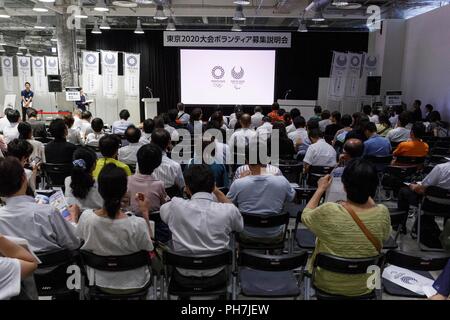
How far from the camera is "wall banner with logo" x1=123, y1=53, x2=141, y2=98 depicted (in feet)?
40.9

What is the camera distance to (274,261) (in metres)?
2.48

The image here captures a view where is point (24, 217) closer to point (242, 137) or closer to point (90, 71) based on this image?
point (242, 137)

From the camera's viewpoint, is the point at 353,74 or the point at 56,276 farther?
the point at 353,74

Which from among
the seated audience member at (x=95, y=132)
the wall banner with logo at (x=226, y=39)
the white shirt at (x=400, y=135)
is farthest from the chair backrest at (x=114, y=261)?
the wall banner with logo at (x=226, y=39)

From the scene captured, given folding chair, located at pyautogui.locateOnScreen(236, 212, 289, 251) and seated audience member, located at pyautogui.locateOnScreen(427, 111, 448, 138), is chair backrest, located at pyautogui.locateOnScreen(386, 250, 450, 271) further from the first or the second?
seated audience member, located at pyautogui.locateOnScreen(427, 111, 448, 138)

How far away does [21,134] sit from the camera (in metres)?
5.20

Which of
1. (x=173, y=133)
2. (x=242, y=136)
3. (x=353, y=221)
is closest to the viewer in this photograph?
(x=353, y=221)

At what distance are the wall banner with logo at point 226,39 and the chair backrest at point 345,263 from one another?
11562 millimetres

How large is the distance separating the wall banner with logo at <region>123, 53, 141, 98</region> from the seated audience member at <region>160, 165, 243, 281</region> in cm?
1052

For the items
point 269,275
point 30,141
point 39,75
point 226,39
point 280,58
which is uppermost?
point 226,39

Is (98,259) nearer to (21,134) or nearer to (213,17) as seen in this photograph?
(21,134)

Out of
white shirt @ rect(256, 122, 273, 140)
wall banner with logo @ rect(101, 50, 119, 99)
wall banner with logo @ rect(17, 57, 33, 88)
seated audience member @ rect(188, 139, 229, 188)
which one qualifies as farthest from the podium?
seated audience member @ rect(188, 139, 229, 188)

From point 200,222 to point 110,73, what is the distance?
10.4 m

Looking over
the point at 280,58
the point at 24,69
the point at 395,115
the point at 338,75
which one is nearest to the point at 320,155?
the point at 395,115
